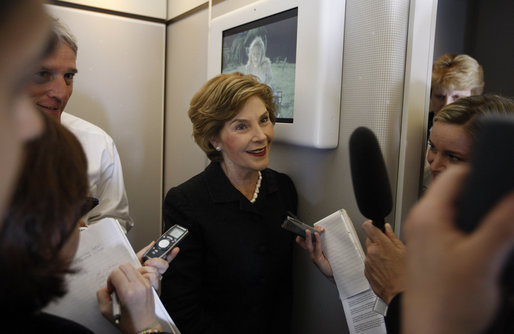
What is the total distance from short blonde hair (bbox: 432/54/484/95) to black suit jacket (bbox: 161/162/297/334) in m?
0.75

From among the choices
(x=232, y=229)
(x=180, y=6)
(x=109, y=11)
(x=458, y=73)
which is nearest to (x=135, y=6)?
(x=109, y=11)

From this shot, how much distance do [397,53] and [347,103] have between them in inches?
7.6

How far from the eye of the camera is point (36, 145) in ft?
1.32

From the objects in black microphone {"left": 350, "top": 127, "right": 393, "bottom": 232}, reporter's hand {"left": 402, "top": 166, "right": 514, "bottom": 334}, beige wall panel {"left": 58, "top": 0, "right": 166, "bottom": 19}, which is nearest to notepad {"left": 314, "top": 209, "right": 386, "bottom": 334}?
black microphone {"left": 350, "top": 127, "right": 393, "bottom": 232}

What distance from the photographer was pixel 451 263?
0.25 metres

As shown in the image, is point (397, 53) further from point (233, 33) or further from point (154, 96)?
point (154, 96)

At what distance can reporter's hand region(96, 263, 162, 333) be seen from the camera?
760 mm

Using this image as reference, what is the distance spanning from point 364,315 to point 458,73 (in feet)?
2.83

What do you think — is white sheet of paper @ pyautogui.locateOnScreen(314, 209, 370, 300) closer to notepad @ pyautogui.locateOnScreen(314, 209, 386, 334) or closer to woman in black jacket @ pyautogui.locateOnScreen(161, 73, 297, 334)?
notepad @ pyautogui.locateOnScreen(314, 209, 386, 334)

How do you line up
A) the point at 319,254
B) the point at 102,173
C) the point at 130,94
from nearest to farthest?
1. the point at 319,254
2. the point at 102,173
3. the point at 130,94

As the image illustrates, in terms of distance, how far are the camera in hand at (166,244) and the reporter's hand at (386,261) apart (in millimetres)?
463

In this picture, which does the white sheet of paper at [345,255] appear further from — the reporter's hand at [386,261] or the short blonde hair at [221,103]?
the short blonde hair at [221,103]

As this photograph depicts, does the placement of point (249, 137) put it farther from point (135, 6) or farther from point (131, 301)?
point (135, 6)

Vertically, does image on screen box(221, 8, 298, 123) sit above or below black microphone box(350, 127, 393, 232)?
above
